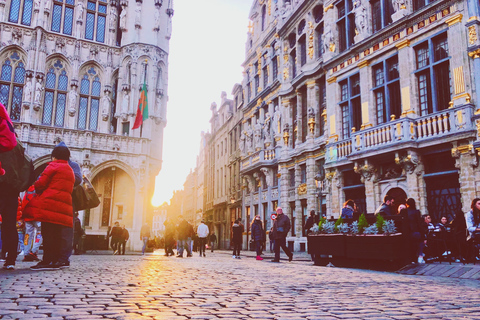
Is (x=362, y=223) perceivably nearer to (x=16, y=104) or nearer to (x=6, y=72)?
(x=16, y=104)

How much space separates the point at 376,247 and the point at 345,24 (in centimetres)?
1507

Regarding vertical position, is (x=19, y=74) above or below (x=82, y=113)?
above

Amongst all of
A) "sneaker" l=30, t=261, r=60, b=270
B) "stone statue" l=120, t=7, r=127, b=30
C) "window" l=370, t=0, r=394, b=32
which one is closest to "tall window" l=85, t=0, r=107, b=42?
"stone statue" l=120, t=7, r=127, b=30

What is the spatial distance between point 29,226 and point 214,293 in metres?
7.35

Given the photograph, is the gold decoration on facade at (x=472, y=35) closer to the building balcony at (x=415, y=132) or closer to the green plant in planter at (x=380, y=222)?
the building balcony at (x=415, y=132)

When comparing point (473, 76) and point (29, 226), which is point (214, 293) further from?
point (473, 76)

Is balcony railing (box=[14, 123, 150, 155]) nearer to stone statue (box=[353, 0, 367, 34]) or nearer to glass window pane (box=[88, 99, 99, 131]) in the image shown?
glass window pane (box=[88, 99, 99, 131])

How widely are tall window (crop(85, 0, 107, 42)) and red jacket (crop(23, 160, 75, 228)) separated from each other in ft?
73.0

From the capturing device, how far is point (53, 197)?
21.6 ft

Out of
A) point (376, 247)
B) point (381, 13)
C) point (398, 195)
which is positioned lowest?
point (376, 247)

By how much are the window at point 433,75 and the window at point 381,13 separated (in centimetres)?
258

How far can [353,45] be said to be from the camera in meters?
19.8

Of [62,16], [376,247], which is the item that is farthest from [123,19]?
[376,247]

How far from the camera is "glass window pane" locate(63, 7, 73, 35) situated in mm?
25953
